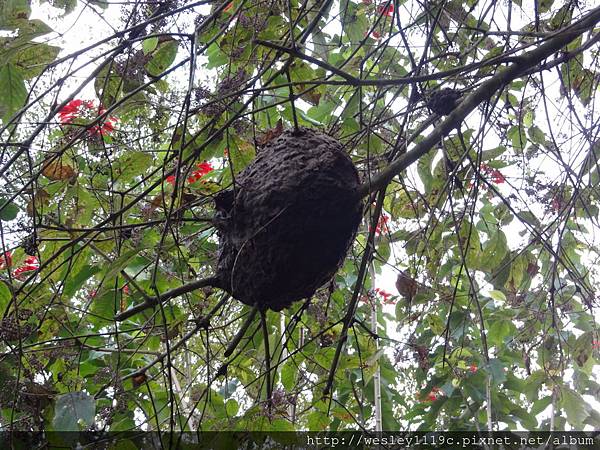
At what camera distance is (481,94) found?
1.32 metres

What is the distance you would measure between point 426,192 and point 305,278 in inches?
35.3

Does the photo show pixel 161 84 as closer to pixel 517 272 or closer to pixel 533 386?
pixel 517 272

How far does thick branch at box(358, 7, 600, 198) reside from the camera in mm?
1255

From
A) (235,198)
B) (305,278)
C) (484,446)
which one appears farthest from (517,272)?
(235,198)

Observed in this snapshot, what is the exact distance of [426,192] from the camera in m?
2.08

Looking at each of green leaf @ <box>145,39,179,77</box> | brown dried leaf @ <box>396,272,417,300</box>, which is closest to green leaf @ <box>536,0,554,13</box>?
brown dried leaf @ <box>396,272,417,300</box>

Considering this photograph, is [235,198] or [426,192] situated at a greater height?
[426,192]

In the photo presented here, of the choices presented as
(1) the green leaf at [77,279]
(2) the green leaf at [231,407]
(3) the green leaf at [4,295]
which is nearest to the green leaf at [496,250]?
(2) the green leaf at [231,407]

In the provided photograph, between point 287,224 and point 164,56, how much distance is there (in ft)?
2.56

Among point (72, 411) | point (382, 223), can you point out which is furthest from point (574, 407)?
point (72, 411)

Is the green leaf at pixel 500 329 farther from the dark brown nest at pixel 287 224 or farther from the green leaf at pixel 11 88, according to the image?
the green leaf at pixel 11 88

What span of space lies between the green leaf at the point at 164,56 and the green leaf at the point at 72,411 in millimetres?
983

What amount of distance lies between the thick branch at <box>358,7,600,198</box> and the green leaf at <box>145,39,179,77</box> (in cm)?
81

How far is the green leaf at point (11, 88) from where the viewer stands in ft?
5.01
